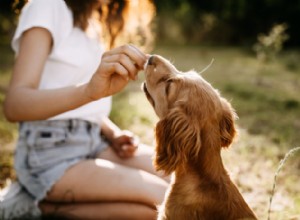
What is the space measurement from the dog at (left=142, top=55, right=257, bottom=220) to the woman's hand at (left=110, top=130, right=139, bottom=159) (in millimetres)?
876

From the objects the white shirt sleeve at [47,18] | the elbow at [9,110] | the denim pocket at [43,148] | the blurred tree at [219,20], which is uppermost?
the blurred tree at [219,20]

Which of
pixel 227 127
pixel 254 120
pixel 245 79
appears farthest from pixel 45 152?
pixel 245 79

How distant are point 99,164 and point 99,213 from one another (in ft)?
1.14

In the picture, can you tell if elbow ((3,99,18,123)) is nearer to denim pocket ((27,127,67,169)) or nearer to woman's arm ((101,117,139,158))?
denim pocket ((27,127,67,169))

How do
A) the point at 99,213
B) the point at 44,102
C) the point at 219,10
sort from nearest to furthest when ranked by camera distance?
the point at 44,102, the point at 99,213, the point at 219,10

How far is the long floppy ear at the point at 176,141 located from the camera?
8.23 ft

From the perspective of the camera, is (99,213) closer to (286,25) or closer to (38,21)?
(38,21)

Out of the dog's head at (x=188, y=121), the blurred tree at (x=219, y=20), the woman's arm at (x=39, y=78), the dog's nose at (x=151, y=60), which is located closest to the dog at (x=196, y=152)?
the dog's head at (x=188, y=121)

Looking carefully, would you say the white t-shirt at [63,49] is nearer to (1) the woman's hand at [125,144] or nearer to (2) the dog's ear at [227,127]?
(1) the woman's hand at [125,144]

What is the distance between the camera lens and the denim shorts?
3.11 metres

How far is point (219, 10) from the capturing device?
1502cm

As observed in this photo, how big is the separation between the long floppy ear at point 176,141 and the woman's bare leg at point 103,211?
0.68 metres

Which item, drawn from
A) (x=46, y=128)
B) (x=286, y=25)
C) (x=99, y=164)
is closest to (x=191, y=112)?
(x=99, y=164)

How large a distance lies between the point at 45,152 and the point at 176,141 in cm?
109
